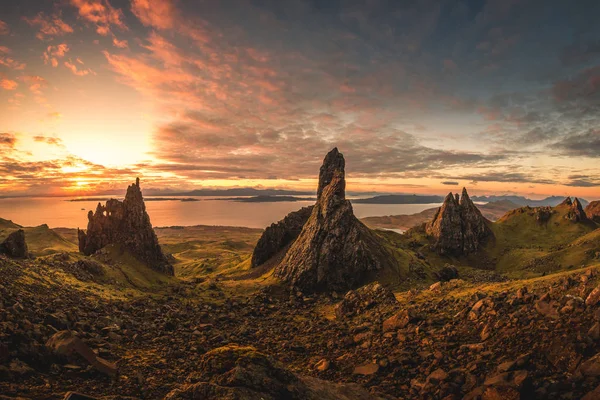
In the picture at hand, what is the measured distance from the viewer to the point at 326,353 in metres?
22.5


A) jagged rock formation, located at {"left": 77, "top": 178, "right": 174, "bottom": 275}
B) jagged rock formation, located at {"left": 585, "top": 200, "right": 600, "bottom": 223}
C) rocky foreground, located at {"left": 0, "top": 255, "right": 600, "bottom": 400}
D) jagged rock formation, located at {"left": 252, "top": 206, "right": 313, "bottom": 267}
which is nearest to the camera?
rocky foreground, located at {"left": 0, "top": 255, "right": 600, "bottom": 400}

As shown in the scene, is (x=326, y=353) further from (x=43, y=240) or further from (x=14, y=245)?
(x=43, y=240)

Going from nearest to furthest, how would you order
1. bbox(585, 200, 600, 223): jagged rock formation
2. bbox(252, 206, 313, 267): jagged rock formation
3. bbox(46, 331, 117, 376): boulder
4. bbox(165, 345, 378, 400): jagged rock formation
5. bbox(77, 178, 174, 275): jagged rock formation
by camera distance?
bbox(165, 345, 378, 400): jagged rock formation → bbox(46, 331, 117, 376): boulder → bbox(77, 178, 174, 275): jagged rock formation → bbox(252, 206, 313, 267): jagged rock formation → bbox(585, 200, 600, 223): jagged rock formation

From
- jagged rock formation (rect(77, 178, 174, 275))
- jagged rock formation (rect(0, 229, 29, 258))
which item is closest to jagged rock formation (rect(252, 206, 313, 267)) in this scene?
jagged rock formation (rect(77, 178, 174, 275))

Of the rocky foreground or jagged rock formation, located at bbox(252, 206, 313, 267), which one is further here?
jagged rock formation, located at bbox(252, 206, 313, 267)

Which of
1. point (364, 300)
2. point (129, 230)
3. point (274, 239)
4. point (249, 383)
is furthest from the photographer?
point (274, 239)

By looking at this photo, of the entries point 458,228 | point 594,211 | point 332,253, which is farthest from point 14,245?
point 594,211

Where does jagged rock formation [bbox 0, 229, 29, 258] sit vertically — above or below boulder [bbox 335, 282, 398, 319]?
above

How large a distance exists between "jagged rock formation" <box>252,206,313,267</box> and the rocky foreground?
75390mm

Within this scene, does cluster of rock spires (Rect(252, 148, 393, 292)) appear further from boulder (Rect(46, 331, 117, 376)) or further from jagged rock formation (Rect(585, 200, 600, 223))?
jagged rock formation (Rect(585, 200, 600, 223))

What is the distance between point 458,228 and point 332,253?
80032 mm

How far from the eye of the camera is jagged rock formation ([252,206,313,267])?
105688mm

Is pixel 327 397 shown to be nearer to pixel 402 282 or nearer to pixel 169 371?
pixel 169 371

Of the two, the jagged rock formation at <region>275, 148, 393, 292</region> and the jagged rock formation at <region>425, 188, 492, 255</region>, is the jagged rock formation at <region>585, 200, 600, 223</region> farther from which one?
the jagged rock formation at <region>275, 148, 393, 292</region>
